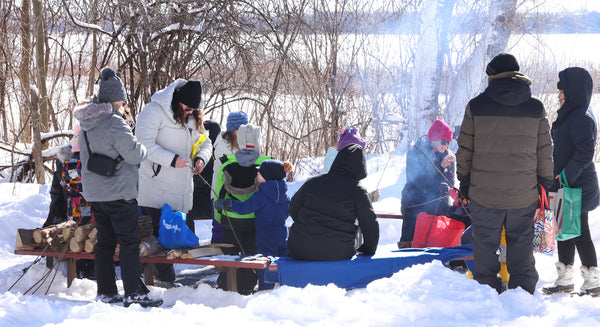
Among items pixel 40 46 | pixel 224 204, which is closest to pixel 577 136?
pixel 224 204

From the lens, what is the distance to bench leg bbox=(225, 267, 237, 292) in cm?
437

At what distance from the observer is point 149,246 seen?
14.7 ft

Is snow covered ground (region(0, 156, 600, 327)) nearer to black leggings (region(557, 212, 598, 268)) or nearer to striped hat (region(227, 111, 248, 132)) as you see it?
black leggings (region(557, 212, 598, 268))

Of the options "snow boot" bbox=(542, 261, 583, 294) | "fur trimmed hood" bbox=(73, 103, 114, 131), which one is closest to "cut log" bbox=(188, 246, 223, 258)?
"fur trimmed hood" bbox=(73, 103, 114, 131)

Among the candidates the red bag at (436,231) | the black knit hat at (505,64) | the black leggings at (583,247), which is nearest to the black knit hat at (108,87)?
the black knit hat at (505,64)

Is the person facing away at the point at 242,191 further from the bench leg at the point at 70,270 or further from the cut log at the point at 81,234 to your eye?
the bench leg at the point at 70,270

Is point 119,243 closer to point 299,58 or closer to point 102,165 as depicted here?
point 102,165

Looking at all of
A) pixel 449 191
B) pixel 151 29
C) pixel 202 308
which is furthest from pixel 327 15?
pixel 202 308

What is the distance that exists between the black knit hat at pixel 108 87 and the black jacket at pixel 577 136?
319cm

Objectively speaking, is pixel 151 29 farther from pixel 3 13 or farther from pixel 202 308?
pixel 202 308

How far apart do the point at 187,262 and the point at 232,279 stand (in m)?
0.37

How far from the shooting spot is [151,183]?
188 inches

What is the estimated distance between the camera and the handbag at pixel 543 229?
3.86 meters

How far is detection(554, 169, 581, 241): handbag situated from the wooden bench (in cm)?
214
